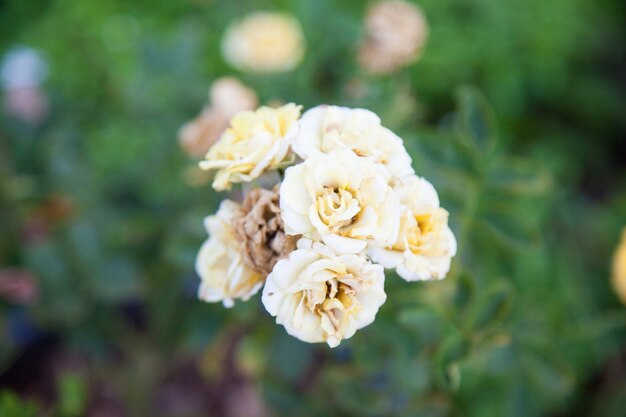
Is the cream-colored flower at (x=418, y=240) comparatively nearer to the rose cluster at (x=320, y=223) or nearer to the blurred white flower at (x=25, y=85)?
the rose cluster at (x=320, y=223)

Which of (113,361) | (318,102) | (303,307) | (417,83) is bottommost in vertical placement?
(113,361)

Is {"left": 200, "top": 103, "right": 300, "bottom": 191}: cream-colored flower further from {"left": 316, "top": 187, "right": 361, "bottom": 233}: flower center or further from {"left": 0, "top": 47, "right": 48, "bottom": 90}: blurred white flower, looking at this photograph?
{"left": 0, "top": 47, "right": 48, "bottom": 90}: blurred white flower

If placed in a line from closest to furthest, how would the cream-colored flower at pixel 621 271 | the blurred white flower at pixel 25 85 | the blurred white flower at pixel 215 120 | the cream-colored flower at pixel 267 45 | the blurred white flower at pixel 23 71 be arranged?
the blurred white flower at pixel 215 120, the cream-colored flower at pixel 621 271, the cream-colored flower at pixel 267 45, the blurred white flower at pixel 25 85, the blurred white flower at pixel 23 71

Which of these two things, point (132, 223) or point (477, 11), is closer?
point (132, 223)

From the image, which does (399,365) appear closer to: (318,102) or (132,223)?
(318,102)

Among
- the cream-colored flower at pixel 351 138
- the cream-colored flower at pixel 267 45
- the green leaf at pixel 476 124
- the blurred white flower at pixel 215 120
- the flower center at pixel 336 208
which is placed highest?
the cream-colored flower at pixel 351 138

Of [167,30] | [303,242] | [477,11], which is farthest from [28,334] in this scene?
[477,11]

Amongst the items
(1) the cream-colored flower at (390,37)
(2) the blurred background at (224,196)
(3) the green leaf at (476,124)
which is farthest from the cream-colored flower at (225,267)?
(1) the cream-colored flower at (390,37)
